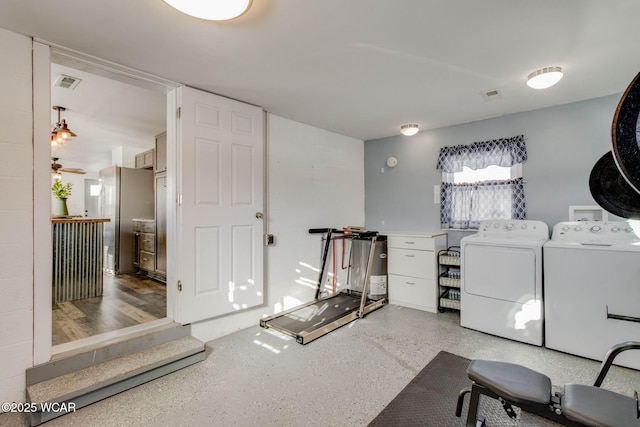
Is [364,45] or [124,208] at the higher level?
[364,45]

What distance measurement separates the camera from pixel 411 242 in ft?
12.7

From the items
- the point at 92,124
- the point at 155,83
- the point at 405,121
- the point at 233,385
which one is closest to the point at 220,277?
the point at 233,385

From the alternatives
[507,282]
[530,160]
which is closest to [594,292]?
[507,282]

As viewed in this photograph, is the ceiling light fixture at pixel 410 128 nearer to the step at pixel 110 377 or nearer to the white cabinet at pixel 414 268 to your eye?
the white cabinet at pixel 414 268

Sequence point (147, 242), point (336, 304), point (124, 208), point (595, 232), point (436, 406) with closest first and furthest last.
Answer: point (436, 406) < point (595, 232) < point (336, 304) < point (147, 242) < point (124, 208)

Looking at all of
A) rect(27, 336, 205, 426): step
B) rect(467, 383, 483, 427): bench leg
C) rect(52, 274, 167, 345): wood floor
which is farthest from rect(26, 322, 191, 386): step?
rect(467, 383, 483, 427): bench leg

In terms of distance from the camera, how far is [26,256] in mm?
1996

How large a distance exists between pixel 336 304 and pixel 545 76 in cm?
310

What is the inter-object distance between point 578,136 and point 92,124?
20.5 ft

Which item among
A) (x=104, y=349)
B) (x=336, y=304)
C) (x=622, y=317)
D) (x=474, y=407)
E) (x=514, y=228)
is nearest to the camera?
(x=474, y=407)

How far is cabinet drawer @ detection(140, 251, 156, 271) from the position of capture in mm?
4719

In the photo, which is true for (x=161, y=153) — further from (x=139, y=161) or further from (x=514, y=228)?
(x=514, y=228)

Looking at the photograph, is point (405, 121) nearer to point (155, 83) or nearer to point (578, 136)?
point (578, 136)

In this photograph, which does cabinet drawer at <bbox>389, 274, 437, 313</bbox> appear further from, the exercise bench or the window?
the exercise bench
